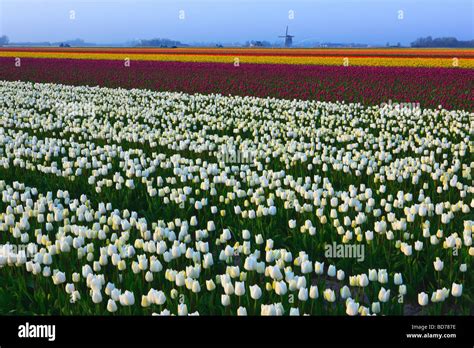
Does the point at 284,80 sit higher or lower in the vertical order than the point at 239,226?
higher

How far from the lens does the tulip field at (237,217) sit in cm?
473

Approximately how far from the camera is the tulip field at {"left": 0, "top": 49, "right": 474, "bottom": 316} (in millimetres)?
4727

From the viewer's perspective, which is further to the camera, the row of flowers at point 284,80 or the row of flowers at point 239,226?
the row of flowers at point 284,80

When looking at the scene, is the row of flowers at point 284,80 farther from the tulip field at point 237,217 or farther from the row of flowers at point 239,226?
the row of flowers at point 239,226

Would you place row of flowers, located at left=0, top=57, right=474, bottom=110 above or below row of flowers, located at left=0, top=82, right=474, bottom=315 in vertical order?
above

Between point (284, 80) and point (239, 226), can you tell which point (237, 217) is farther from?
point (284, 80)

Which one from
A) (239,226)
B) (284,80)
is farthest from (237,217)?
(284,80)

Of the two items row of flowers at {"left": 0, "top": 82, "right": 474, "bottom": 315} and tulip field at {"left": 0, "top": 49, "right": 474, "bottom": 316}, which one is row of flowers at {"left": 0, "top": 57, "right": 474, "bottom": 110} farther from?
row of flowers at {"left": 0, "top": 82, "right": 474, "bottom": 315}

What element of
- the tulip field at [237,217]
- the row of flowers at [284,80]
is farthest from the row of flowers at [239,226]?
the row of flowers at [284,80]

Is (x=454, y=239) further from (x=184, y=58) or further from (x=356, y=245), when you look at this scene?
(x=184, y=58)

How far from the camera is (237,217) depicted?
7180 mm

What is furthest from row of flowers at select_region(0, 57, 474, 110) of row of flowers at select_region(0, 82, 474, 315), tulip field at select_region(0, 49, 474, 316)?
row of flowers at select_region(0, 82, 474, 315)
